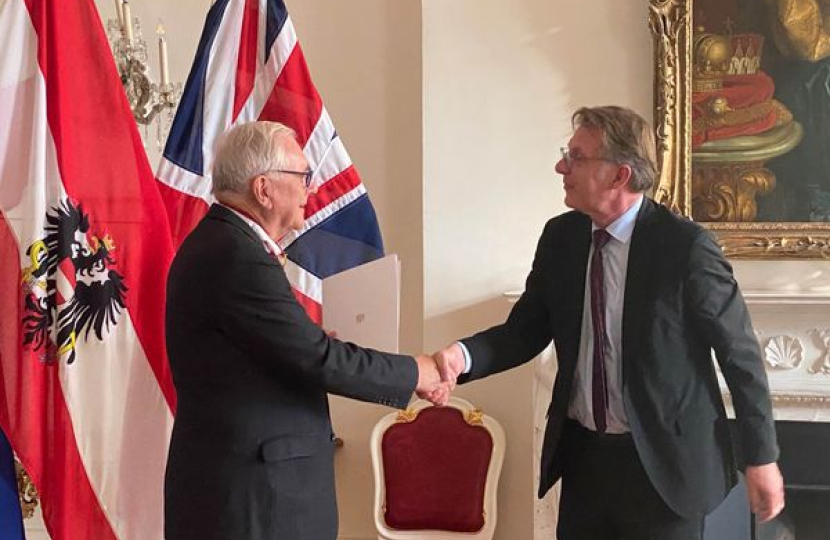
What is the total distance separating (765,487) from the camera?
1958mm

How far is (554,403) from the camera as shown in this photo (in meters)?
2.12

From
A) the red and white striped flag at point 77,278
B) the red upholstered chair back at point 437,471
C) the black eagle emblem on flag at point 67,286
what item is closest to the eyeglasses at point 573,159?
the red and white striped flag at point 77,278

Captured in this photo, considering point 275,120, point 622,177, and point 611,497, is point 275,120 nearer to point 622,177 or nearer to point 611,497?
point 622,177

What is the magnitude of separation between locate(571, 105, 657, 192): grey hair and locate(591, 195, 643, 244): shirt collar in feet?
0.17

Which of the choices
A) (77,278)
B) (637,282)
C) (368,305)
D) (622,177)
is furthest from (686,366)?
(77,278)

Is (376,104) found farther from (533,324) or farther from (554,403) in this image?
(554,403)

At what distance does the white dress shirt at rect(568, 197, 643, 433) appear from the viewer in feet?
6.67

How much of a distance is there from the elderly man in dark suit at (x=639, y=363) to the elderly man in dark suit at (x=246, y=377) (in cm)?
53

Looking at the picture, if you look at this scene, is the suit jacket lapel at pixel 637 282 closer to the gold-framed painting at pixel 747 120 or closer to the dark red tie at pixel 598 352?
the dark red tie at pixel 598 352

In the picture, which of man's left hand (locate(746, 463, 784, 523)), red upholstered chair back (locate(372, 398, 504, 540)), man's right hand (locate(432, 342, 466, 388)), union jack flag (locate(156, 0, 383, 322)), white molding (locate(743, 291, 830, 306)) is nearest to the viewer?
man's left hand (locate(746, 463, 784, 523))

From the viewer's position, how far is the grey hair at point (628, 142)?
6.86ft

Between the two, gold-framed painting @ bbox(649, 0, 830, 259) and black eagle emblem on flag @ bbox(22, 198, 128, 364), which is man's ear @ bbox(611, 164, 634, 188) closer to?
black eagle emblem on flag @ bbox(22, 198, 128, 364)

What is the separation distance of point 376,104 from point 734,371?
2.42 meters

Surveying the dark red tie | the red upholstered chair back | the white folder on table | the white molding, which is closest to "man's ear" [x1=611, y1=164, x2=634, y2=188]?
the dark red tie
